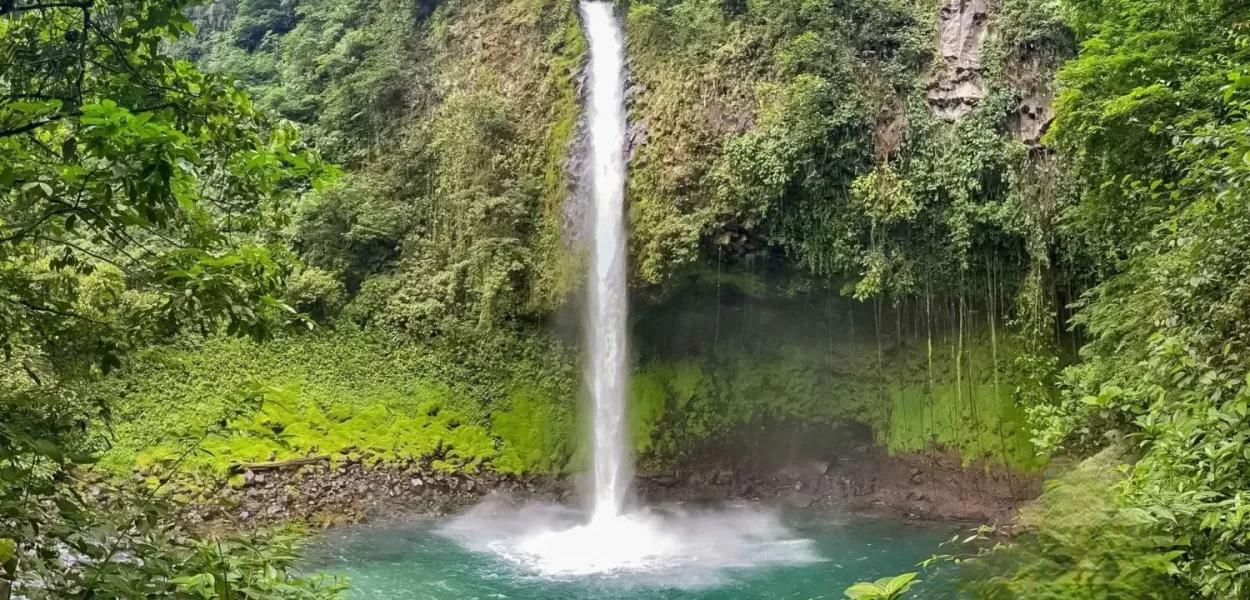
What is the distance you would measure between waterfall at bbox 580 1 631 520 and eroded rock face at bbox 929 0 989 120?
17.4ft

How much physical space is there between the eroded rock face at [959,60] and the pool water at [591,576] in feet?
21.7

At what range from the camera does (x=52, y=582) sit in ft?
7.02

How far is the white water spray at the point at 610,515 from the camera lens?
9773mm

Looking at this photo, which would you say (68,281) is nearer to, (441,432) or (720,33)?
(441,432)

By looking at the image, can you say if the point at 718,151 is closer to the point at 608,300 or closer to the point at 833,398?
the point at 608,300

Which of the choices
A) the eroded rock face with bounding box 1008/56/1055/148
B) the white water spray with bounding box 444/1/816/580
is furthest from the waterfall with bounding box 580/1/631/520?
the eroded rock face with bounding box 1008/56/1055/148

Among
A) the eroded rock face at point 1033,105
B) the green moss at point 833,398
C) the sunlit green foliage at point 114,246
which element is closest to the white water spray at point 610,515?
the green moss at point 833,398

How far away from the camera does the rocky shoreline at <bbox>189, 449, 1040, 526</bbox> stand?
1148 centimetres

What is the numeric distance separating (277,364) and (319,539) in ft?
15.9

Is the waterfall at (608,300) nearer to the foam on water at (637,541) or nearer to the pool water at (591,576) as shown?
the foam on water at (637,541)

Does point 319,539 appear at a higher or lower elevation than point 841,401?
lower

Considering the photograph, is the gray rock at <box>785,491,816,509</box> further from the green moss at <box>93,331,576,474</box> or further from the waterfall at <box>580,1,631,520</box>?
the green moss at <box>93,331,576,474</box>

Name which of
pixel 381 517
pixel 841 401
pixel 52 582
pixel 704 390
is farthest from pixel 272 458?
pixel 52 582

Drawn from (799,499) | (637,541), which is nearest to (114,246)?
(637,541)
